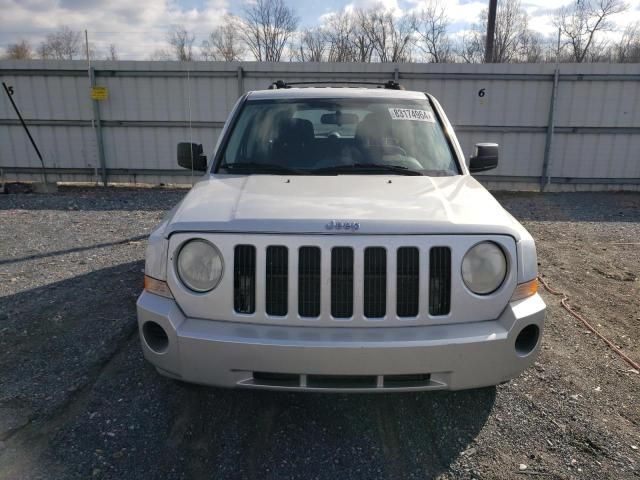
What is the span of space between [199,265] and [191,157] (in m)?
1.92

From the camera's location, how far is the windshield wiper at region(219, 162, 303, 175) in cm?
349

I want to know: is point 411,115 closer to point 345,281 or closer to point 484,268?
point 484,268

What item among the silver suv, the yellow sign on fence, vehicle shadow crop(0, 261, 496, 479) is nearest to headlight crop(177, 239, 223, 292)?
the silver suv

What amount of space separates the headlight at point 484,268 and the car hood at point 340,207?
0.10 metres

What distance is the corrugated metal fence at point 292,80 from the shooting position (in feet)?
34.4

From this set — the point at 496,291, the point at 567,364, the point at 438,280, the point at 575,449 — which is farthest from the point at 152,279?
the point at 567,364

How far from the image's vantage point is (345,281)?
2.41 m

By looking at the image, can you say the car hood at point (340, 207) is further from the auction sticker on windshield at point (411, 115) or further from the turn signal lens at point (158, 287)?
the auction sticker on windshield at point (411, 115)

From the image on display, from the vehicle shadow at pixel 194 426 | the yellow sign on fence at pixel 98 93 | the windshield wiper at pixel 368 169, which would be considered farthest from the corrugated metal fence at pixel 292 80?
the vehicle shadow at pixel 194 426

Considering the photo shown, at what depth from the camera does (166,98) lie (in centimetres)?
1073

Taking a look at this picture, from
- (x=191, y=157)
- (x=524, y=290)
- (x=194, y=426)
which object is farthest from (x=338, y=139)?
(x=194, y=426)

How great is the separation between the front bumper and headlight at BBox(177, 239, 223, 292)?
154 millimetres

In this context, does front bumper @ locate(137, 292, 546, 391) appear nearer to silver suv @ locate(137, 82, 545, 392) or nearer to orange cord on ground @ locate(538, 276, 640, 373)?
silver suv @ locate(137, 82, 545, 392)

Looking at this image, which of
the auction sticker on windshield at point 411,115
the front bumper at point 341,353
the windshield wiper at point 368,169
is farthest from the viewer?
the auction sticker on windshield at point 411,115
